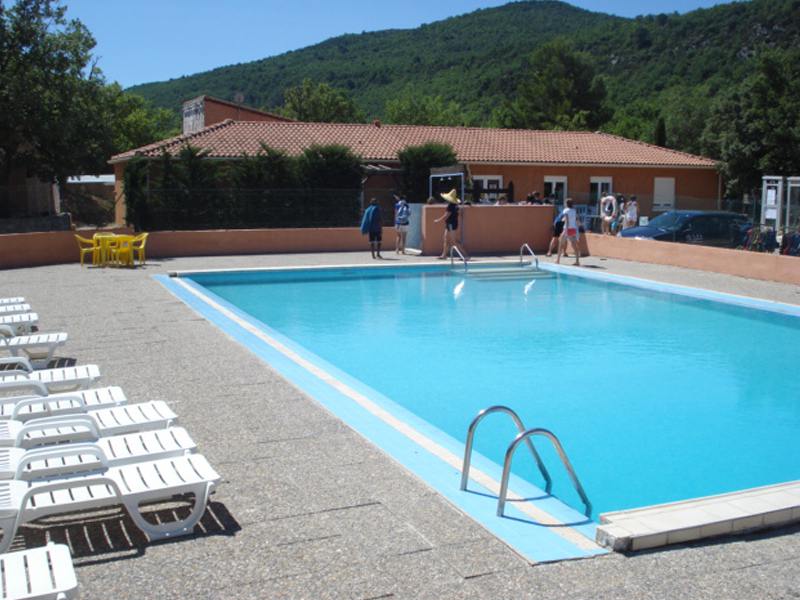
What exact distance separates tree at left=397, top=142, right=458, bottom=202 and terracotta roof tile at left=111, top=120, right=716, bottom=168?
9.14 ft

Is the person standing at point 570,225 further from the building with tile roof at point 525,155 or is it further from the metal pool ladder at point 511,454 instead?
the metal pool ladder at point 511,454

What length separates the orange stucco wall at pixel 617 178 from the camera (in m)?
36.1

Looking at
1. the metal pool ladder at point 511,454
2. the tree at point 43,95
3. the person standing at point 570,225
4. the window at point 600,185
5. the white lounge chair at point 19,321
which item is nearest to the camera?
the metal pool ladder at point 511,454

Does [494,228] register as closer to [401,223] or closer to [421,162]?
[401,223]

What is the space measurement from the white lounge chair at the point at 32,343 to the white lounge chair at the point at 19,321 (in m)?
0.47

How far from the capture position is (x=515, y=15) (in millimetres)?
117938

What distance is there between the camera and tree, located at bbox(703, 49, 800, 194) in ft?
131

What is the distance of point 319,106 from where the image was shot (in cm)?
8062

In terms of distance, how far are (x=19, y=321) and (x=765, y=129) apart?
38.1 metres

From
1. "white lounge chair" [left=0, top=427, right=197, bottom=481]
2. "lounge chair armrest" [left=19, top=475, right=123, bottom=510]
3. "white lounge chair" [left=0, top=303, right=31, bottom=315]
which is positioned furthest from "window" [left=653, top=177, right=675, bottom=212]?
"lounge chair armrest" [left=19, top=475, right=123, bottom=510]

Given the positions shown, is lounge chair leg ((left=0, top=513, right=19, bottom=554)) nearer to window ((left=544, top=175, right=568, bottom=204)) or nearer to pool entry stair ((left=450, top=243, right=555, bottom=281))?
pool entry stair ((left=450, top=243, right=555, bottom=281))

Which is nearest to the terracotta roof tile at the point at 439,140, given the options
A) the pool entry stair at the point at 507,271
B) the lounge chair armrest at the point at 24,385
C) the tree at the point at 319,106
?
the pool entry stair at the point at 507,271

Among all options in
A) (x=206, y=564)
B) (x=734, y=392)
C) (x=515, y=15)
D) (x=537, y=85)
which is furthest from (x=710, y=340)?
(x=515, y=15)

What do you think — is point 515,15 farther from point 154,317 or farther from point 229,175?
point 154,317
